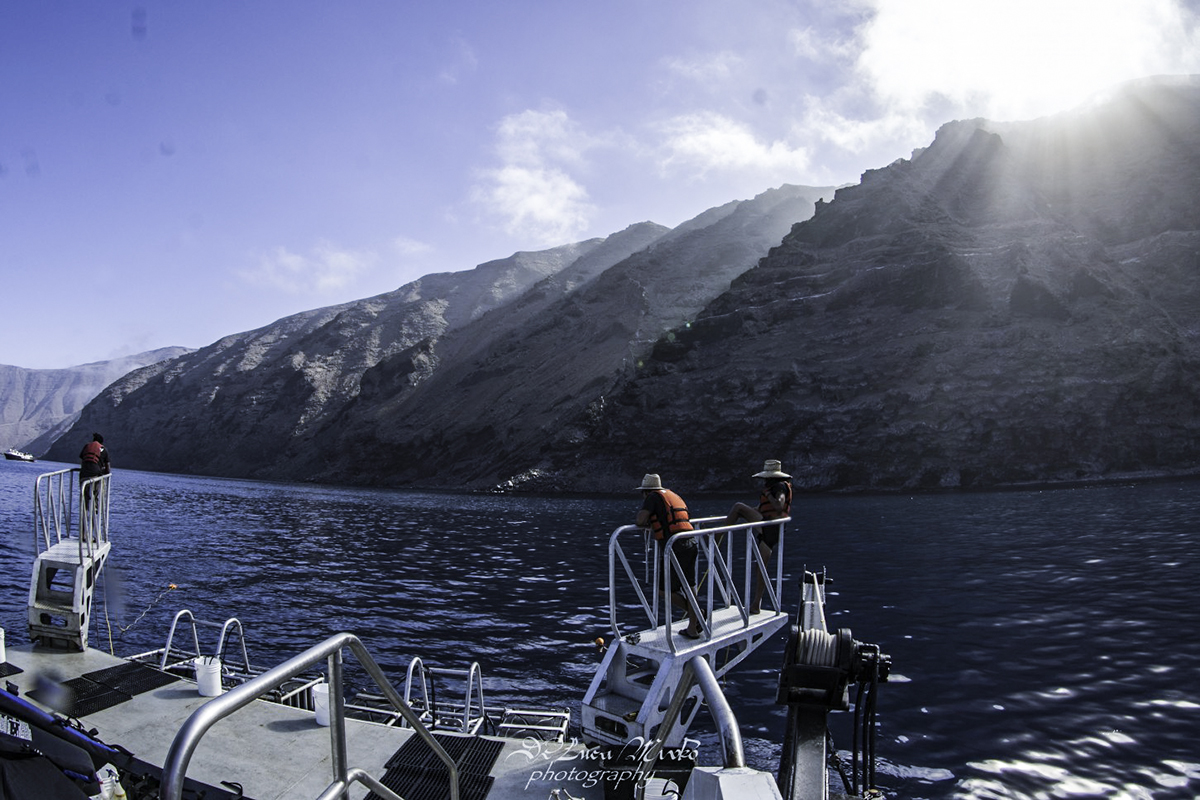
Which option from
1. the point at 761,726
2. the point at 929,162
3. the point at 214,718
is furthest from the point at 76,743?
the point at 929,162

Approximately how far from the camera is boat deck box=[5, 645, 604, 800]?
7.17m

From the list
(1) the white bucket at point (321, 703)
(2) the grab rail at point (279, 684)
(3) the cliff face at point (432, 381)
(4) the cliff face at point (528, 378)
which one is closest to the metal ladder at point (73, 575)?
(1) the white bucket at point (321, 703)

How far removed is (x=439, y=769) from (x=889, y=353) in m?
73.6

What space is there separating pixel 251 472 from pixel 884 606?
479 ft

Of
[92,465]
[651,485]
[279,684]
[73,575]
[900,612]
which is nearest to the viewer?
[279,684]

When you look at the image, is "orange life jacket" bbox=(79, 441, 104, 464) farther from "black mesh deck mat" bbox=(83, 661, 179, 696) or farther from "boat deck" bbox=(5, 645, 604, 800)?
"boat deck" bbox=(5, 645, 604, 800)

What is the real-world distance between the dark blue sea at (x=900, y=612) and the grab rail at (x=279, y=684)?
772 cm

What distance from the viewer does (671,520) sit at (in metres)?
8.55

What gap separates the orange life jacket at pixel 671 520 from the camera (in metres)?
8.52

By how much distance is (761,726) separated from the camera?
36.5ft

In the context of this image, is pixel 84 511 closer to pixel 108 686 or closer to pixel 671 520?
pixel 108 686

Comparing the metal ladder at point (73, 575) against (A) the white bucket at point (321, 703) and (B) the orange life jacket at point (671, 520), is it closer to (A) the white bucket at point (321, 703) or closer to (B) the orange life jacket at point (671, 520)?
(A) the white bucket at point (321, 703)

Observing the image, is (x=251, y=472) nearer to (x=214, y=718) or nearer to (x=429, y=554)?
(x=429, y=554)

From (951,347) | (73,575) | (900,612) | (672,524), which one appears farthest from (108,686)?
(951,347)
